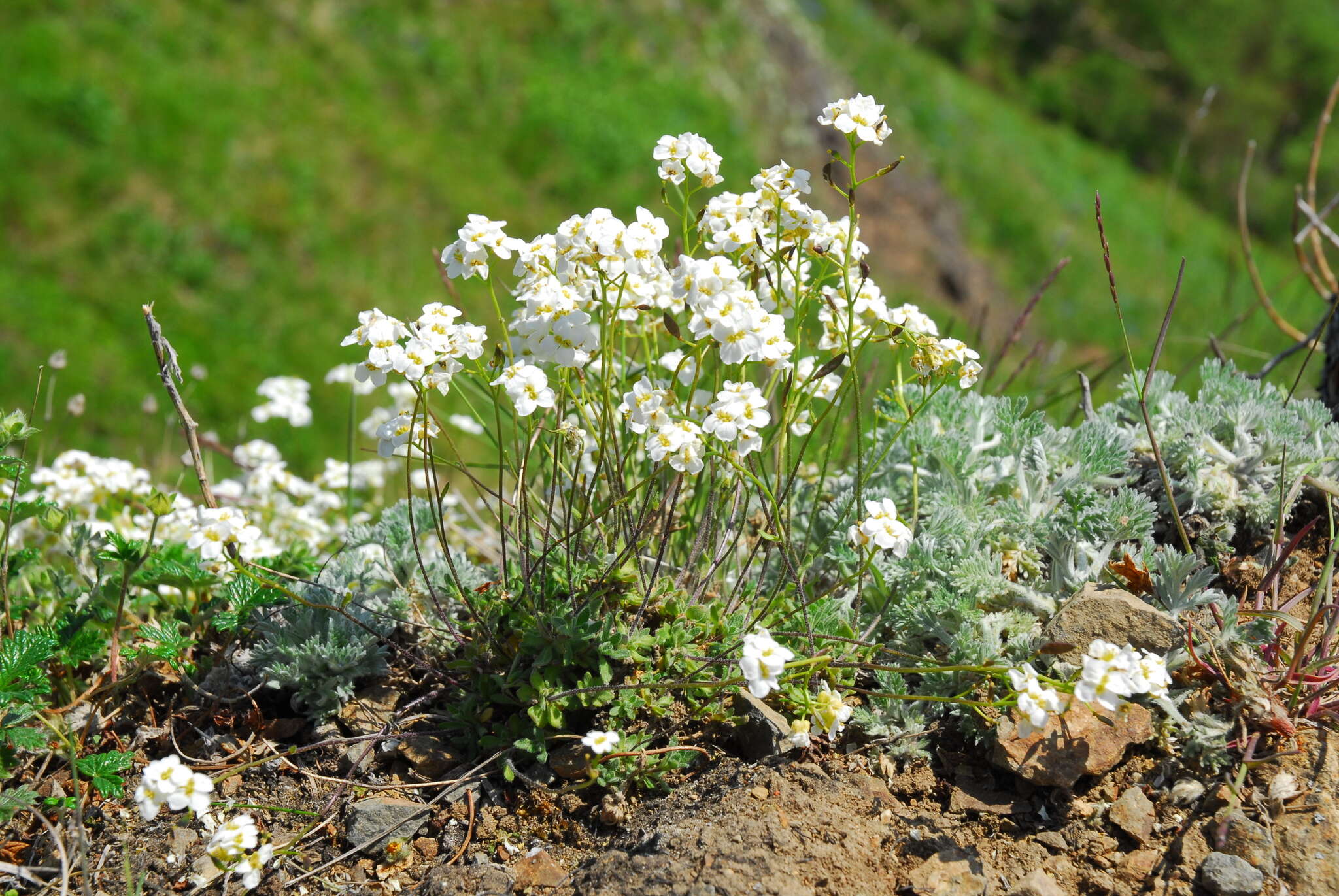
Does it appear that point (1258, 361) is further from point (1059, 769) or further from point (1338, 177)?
point (1338, 177)

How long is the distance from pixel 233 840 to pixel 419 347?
101 cm

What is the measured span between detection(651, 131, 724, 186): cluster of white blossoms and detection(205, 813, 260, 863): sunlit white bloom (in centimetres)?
156

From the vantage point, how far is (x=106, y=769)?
2.11 m

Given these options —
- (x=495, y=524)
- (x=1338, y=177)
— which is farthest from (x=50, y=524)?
(x=1338, y=177)

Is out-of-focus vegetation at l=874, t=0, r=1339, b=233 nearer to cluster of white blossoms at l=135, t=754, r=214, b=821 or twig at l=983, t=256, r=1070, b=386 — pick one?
twig at l=983, t=256, r=1070, b=386

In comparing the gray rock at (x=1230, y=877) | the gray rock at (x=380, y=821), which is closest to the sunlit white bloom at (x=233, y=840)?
the gray rock at (x=380, y=821)

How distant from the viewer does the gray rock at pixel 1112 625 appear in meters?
2.16

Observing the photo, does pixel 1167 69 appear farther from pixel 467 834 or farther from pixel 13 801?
pixel 13 801

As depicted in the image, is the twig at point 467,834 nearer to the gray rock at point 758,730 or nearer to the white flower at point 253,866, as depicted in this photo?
the white flower at point 253,866

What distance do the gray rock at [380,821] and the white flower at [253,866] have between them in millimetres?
267

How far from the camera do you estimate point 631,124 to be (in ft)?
31.2

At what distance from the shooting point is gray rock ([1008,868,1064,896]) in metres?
1.86

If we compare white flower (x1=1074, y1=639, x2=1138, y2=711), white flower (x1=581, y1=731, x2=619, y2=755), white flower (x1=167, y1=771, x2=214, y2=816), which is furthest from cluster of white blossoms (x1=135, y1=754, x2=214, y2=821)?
white flower (x1=1074, y1=639, x2=1138, y2=711)

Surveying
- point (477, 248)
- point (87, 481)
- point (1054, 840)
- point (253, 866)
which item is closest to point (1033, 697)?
point (1054, 840)
